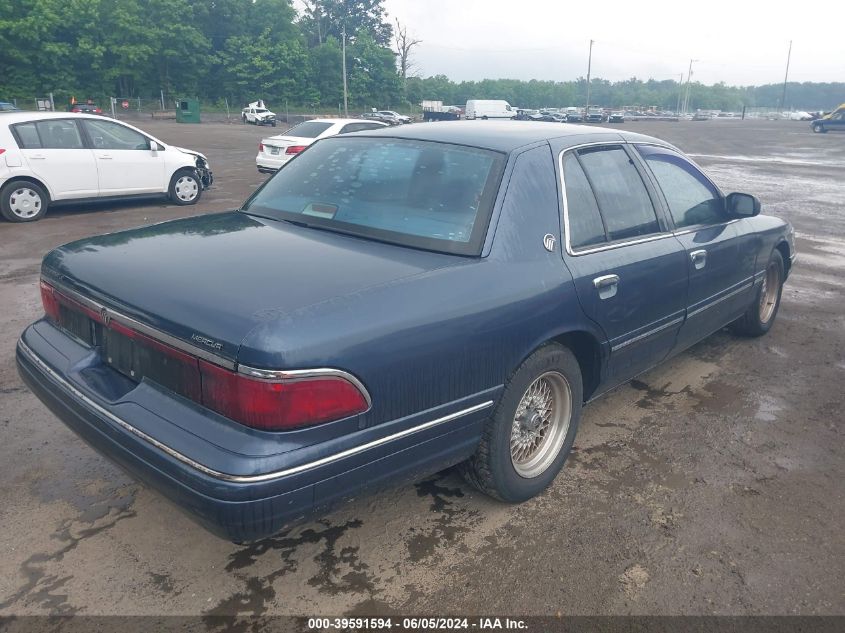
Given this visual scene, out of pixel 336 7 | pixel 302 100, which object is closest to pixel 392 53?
pixel 302 100

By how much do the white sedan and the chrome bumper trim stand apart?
474 inches

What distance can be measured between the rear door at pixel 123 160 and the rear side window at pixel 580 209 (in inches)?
354

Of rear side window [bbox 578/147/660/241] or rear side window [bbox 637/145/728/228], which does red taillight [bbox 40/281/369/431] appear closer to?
rear side window [bbox 578/147/660/241]

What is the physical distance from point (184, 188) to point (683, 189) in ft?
30.6

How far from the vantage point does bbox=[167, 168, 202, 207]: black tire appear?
37.3 ft

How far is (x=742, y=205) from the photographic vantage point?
4.50 meters

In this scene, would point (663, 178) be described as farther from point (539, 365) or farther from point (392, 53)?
point (392, 53)

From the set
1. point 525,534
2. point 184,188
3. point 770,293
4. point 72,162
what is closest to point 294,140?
point 184,188

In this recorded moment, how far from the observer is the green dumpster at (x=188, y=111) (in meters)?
47.8

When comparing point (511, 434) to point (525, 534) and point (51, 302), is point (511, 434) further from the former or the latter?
point (51, 302)

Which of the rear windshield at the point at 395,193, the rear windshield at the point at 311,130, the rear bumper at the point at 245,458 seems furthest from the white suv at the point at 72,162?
the rear bumper at the point at 245,458

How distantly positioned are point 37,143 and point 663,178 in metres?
8.96

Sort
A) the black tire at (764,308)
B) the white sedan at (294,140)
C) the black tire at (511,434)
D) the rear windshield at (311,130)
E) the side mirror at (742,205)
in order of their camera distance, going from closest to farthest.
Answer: the black tire at (511,434) → the side mirror at (742,205) → the black tire at (764,308) → the white sedan at (294,140) → the rear windshield at (311,130)

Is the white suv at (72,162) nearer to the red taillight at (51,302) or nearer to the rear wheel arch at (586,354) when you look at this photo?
the red taillight at (51,302)
